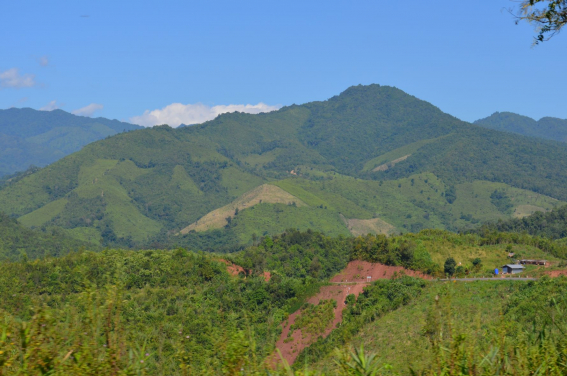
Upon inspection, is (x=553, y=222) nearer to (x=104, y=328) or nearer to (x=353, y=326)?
(x=353, y=326)

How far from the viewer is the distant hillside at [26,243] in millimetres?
116562

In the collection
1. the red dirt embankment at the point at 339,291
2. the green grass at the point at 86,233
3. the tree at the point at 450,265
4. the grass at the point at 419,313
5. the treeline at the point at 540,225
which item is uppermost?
the grass at the point at 419,313

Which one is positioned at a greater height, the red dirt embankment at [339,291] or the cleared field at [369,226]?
the red dirt embankment at [339,291]

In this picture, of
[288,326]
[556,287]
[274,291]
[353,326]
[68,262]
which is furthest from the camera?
[68,262]

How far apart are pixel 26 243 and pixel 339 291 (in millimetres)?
92462

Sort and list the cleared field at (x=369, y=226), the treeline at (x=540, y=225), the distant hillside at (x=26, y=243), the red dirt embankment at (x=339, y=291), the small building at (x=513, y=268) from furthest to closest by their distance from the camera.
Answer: the cleared field at (x=369, y=226)
the distant hillside at (x=26, y=243)
the treeline at (x=540, y=225)
the small building at (x=513, y=268)
the red dirt embankment at (x=339, y=291)

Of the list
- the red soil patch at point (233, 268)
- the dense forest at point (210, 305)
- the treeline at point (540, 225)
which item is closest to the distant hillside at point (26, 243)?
the red soil patch at point (233, 268)

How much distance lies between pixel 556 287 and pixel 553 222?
86403 mm

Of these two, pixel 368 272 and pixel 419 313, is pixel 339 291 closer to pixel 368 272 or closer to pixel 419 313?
pixel 368 272

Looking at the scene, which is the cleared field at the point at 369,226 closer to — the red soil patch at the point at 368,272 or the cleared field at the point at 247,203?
the cleared field at the point at 247,203

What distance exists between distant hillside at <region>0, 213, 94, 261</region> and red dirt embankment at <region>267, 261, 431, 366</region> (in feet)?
245

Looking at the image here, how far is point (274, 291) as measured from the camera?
55594 millimetres

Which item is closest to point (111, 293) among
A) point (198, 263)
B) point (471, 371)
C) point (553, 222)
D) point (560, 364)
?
point (471, 371)

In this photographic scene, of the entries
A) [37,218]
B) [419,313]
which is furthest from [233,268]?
A: [37,218]
